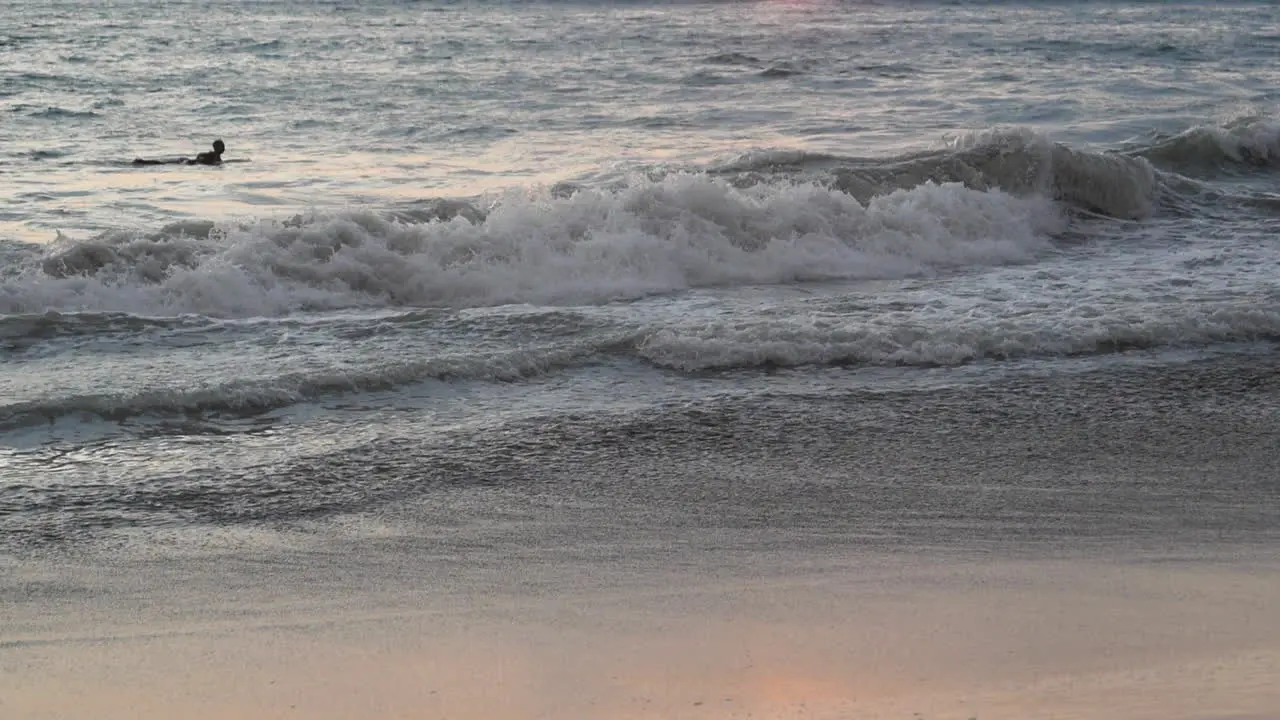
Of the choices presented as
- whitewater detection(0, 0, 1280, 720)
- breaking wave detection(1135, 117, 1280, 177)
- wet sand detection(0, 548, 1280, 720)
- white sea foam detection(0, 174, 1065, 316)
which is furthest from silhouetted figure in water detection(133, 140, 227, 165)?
wet sand detection(0, 548, 1280, 720)

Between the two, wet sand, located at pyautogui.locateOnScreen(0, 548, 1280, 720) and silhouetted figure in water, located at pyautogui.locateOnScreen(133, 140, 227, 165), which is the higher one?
silhouetted figure in water, located at pyautogui.locateOnScreen(133, 140, 227, 165)

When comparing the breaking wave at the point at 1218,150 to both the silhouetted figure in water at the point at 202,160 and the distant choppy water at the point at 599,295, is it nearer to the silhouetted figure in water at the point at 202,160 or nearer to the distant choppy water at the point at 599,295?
the distant choppy water at the point at 599,295

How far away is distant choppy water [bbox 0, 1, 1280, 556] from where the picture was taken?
5258 millimetres

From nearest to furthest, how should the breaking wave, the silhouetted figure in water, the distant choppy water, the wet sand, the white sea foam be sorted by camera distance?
1. the wet sand
2. the distant choppy water
3. the white sea foam
4. the silhouetted figure in water
5. the breaking wave

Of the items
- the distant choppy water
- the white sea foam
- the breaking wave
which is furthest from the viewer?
the breaking wave

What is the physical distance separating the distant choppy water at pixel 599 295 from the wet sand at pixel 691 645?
598 mm

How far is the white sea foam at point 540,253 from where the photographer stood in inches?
313

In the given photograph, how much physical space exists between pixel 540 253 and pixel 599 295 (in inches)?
28.9

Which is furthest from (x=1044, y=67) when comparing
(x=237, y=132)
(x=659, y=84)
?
(x=237, y=132)

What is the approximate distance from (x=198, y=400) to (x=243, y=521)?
4.48 feet

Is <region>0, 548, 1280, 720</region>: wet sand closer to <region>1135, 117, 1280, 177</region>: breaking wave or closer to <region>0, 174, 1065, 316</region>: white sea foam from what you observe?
<region>0, 174, 1065, 316</region>: white sea foam

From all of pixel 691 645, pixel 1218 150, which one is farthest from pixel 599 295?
pixel 1218 150

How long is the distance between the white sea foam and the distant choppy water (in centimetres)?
3

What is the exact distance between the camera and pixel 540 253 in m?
8.73
